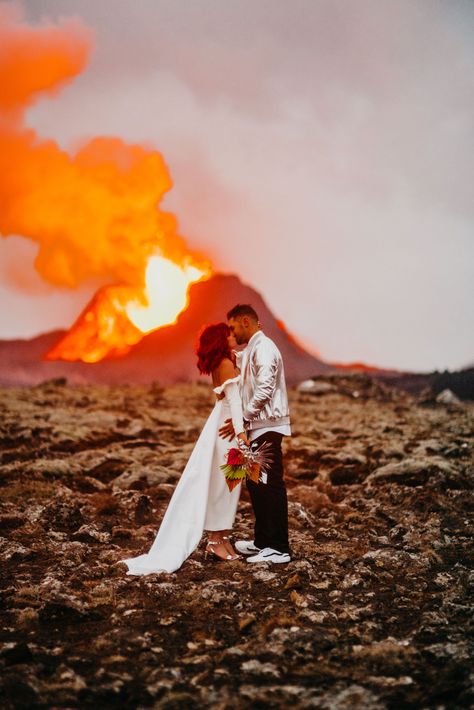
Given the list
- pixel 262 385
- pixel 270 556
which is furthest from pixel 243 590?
pixel 262 385

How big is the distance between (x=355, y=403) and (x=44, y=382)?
9067mm

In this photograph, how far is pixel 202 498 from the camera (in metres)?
6.55

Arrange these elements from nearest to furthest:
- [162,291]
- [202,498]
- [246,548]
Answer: [202,498] < [246,548] < [162,291]

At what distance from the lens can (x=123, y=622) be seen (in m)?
5.01

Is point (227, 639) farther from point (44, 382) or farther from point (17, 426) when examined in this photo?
point (44, 382)

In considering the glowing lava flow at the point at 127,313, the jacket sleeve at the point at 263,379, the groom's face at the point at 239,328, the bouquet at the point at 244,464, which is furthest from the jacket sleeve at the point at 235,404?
the glowing lava flow at the point at 127,313

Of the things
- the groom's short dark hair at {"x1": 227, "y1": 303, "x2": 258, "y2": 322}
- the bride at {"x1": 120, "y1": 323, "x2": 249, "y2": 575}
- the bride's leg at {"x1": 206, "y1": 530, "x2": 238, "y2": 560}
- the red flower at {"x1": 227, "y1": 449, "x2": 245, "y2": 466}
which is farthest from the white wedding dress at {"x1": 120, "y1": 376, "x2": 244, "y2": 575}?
the groom's short dark hair at {"x1": 227, "y1": 303, "x2": 258, "y2": 322}

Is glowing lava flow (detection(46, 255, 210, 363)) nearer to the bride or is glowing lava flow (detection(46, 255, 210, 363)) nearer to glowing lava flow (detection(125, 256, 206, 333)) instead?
glowing lava flow (detection(125, 256, 206, 333))

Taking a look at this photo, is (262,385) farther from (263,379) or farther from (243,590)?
(243,590)

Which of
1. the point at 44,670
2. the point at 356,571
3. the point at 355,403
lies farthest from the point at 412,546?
the point at 355,403

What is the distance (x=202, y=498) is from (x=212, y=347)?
143 centimetres

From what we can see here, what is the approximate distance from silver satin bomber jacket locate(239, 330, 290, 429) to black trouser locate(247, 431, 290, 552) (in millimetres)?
173

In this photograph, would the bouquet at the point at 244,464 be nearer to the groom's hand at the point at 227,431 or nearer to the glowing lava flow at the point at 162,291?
the groom's hand at the point at 227,431

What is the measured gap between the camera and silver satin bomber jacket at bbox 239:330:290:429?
21.3 ft
